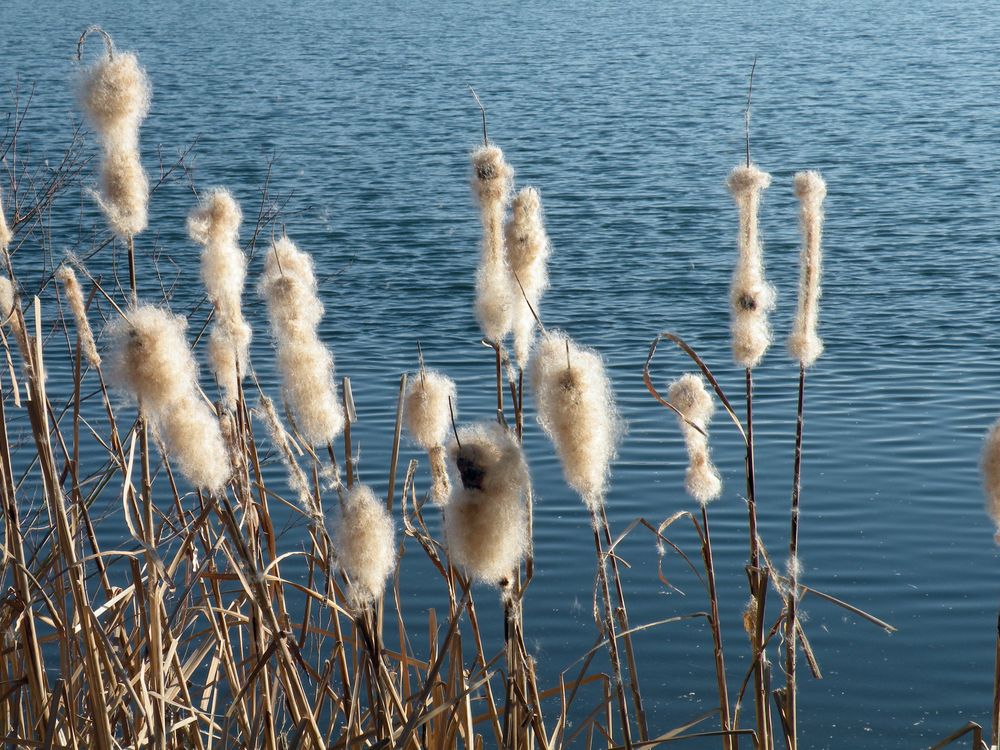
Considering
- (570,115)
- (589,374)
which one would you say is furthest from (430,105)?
(589,374)

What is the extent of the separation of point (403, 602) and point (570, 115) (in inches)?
432

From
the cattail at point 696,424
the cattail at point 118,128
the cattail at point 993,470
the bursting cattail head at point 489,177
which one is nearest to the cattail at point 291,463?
the cattail at point 118,128

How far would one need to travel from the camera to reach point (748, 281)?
180 centimetres

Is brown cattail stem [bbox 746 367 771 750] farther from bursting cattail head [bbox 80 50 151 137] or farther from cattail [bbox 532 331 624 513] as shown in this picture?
bursting cattail head [bbox 80 50 151 137]

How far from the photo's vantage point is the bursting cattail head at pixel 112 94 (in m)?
1.63

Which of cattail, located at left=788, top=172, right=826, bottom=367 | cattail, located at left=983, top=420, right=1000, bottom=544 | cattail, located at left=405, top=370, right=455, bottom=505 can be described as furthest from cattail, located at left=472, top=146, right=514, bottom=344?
cattail, located at left=983, top=420, right=1000, bottom=544

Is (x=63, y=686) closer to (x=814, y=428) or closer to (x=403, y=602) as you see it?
(x=403, y=602)

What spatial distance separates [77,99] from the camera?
5.59 feet

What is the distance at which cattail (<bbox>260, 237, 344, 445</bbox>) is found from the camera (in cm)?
152

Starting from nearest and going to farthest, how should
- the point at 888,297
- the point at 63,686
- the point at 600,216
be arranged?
1. the point at 63,686
2. the point at 888,297
3. the point at 600,216

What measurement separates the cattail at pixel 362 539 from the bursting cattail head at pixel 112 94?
609 millimetres

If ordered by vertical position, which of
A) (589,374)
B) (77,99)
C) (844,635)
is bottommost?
(844,635)

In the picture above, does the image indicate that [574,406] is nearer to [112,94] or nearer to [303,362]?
[303,362]

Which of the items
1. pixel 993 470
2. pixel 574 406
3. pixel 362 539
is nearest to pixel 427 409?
pixel 362 539
